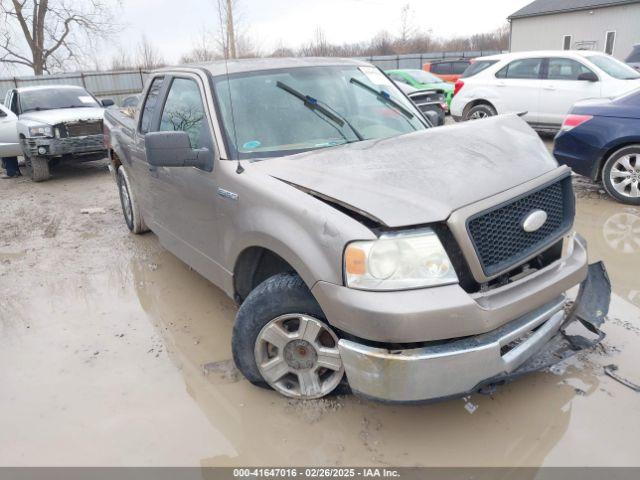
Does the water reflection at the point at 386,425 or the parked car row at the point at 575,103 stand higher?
the parked car row at the point at 575,103

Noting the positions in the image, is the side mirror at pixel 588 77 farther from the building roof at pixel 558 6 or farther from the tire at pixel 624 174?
the building roof at pixel 558 6

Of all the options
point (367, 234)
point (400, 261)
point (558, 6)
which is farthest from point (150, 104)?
point (558, 6)

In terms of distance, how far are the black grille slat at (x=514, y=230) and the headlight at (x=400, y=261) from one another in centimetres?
19

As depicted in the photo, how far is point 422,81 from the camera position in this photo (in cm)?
1557

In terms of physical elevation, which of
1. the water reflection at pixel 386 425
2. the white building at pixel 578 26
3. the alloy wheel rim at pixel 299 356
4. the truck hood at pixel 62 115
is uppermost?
the white building at pixel 578 26

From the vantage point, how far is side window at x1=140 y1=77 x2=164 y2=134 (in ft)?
14.1

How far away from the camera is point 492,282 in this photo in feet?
8.09

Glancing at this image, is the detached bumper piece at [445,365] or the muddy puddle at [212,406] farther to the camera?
the muddy puddle at [212,406]

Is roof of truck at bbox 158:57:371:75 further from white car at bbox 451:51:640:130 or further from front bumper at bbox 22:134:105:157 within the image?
white car at bbox 451:51:640:130

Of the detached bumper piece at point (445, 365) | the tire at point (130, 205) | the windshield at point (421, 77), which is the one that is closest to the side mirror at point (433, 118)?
the detached bumper piece at point (445, 365)

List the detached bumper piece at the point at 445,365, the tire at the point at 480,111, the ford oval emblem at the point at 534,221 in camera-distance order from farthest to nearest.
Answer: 1. the tire at the point at 480,111
2. the ford oval emblem at the point at 534,221
3. the detached bumper piece at the point at 445,365

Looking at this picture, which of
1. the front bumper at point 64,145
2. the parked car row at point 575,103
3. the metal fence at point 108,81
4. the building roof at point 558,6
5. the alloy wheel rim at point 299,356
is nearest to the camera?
the alloy wheel rim at point 299,356

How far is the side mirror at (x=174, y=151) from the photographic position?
3.04m

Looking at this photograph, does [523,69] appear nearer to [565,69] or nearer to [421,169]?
[565,69]
